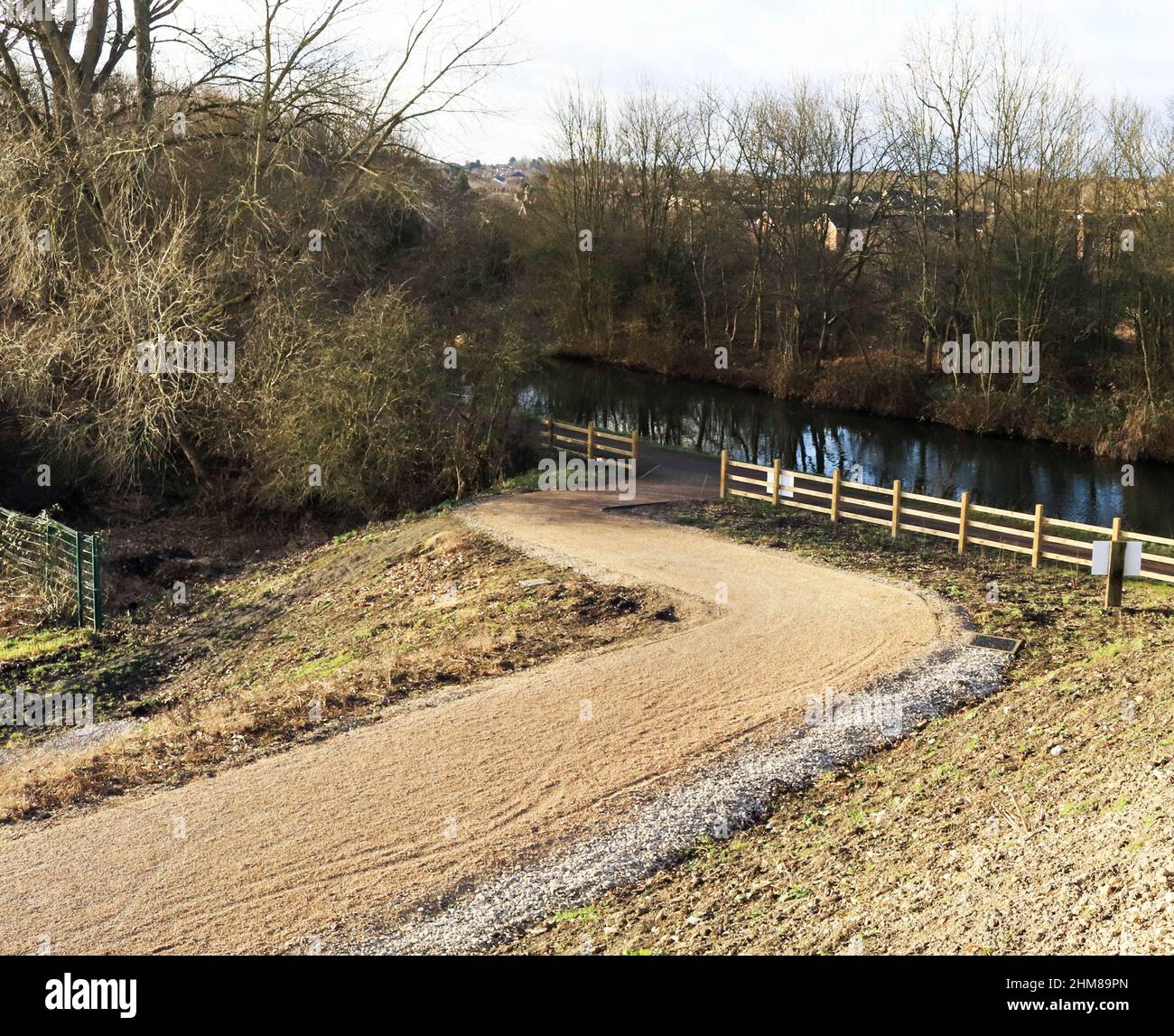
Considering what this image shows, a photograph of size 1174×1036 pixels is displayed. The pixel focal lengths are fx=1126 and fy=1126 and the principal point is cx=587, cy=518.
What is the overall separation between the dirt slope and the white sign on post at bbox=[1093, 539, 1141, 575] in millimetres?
2229

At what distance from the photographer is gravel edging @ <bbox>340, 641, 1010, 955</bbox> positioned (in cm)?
794

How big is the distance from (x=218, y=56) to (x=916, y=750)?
22374 mm

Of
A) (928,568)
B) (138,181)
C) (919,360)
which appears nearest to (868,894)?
(928,568)

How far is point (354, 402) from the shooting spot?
22.7 m

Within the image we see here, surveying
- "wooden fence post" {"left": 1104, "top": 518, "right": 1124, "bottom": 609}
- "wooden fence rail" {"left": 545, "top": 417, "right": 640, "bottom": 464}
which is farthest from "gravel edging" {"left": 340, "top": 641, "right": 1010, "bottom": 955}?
"wooden fence rail" {"left": 545, "top": 417, "right": 640, "bottom": 464}

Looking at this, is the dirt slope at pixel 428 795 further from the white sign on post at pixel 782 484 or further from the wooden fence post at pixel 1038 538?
the white sign on post at pixel 782 484

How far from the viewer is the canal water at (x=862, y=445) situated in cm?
2923

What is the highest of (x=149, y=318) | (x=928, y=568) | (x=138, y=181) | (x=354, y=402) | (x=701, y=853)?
(x=138, y=181)

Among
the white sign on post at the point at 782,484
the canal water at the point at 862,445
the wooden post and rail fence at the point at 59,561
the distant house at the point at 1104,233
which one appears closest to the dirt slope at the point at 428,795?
the white sign on post at the point at 782,484

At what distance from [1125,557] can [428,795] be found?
1000 centimetres

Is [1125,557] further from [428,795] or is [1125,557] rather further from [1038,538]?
[428,795]

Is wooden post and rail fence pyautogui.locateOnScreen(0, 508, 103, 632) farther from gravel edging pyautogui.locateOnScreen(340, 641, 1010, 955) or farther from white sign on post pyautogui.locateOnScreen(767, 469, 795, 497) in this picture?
white sign on post pyautogui.locateOnScreen(767, 469, 795, 497)
